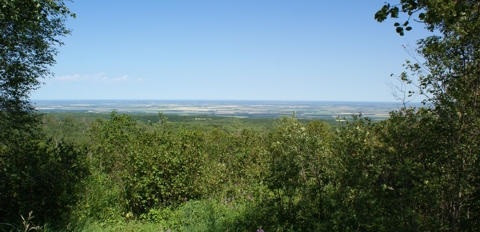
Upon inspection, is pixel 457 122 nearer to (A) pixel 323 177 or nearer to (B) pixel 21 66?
(A) pixel 323 177

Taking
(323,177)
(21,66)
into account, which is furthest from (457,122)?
(21,66)

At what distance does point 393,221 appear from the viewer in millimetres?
5176

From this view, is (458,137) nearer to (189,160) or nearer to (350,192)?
(350,192)

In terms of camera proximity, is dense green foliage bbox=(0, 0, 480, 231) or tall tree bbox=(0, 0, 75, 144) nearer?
dense green foliage bbox=(0, 0, 480, 231)

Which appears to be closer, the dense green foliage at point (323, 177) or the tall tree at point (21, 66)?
the dense green foliage at point (323, 177)

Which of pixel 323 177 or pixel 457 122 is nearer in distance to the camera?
pixel 457 122

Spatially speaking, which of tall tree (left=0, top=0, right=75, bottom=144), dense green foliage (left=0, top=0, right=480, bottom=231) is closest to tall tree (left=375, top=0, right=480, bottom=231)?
dense green foliage (left=0, top=0, right=480, bottom=231)

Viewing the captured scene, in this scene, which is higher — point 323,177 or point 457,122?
point 457,122

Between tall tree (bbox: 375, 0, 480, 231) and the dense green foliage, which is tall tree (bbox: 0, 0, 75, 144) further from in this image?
tall tree (bbox: 375, 0, 480, 231)

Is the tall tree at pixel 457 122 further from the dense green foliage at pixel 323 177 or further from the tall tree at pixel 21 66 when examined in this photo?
the tall tree at pixel 21 66

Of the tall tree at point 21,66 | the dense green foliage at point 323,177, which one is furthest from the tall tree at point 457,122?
the tall tree at point 21,66

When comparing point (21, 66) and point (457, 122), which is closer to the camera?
point (457, 122)

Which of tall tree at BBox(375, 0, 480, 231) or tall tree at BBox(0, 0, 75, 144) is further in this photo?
tall tree at BBox(0, 0, 75, 144)

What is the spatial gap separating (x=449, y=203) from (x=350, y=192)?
5.14ft
